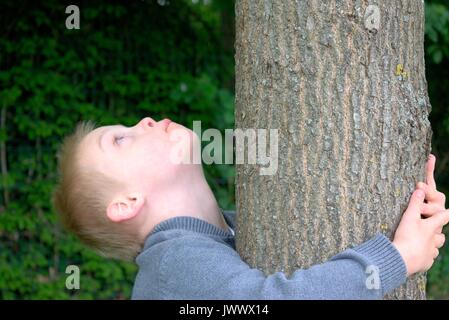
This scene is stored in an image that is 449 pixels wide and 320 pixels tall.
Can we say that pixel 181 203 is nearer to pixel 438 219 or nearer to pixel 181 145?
pixel 181 145

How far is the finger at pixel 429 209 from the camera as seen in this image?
1.79 m

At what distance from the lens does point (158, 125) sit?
6.95ft

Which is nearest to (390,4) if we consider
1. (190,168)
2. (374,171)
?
(374,171)

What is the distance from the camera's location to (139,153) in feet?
6.58

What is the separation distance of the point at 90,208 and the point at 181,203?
289 millimetres

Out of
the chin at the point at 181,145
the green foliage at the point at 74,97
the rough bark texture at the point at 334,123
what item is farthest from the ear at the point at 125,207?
the green foliage at the point at 74,97

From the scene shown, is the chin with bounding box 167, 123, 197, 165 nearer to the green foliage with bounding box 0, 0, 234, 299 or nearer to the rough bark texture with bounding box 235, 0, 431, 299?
the rough bark texture with bounding box 235, 0, 431, 299

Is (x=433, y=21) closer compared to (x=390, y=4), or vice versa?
(x=390, y=4)

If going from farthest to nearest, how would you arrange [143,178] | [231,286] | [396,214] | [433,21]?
[433,21], [143,178], [396,214], [231,286]

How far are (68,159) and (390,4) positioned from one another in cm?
109

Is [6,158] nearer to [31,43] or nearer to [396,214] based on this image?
[31,43]

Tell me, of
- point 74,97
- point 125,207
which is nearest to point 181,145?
point 125,207

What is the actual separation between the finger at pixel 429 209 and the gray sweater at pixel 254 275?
16 cm
